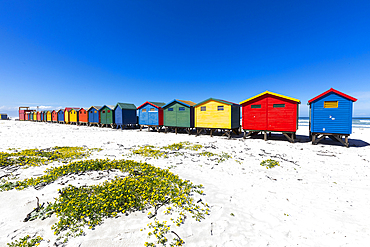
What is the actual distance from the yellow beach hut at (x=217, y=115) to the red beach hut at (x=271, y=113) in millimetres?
1745

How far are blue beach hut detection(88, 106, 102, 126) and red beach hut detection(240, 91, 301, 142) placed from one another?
3112cm

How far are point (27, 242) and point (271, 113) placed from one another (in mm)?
18588

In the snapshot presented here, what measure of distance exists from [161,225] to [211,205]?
1782mm

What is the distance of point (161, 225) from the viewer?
3.97 meters

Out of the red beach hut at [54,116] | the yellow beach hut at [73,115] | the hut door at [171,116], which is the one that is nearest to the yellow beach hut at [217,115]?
the hut door at [171,116]

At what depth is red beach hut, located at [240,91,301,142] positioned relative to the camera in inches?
620

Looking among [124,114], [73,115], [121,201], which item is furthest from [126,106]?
[121,201]

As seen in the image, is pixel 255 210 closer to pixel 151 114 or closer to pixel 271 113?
pixel 271 113

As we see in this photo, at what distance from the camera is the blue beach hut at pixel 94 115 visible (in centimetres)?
3506

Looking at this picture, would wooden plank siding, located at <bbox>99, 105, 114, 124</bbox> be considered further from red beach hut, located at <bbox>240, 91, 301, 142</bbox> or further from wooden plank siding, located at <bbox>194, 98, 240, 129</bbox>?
red beach hut, located at <bbox>240, 91, 301, 142</bbox>

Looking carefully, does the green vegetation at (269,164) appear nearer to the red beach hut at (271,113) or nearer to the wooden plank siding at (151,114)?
the red beach hut at (271,113)

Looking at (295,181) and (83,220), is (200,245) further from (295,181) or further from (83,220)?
(295,181)

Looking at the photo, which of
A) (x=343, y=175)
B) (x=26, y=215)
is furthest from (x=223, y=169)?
(x=26, y=215)

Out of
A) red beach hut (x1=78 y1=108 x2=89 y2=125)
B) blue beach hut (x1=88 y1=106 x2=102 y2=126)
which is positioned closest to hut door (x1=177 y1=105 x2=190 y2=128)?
blue beach hut (x1=88 y1=106 x2=102 y2=126)
